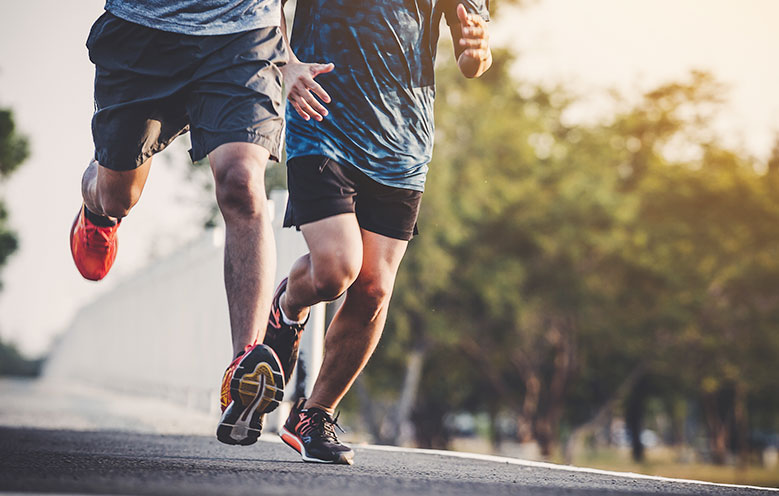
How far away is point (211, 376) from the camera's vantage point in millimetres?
7965

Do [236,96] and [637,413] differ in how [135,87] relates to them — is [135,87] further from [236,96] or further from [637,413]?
[637,413]

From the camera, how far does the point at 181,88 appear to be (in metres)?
3.42

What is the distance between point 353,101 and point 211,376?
459cm

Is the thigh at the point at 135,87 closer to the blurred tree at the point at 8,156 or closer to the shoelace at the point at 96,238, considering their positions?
the shoelace at the point at 96,238

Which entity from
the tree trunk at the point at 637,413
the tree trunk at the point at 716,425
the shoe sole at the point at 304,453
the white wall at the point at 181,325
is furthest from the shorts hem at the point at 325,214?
the tree trunk at the point at 716,425

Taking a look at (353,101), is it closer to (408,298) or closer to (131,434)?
(131,434)

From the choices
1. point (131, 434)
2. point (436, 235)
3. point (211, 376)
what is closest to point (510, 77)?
point (436, 235)

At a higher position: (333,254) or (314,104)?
(314,104)

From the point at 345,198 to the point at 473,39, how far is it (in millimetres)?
820

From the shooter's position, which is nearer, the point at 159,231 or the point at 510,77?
the point at 159,231

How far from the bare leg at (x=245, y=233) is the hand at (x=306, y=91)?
1.13ft

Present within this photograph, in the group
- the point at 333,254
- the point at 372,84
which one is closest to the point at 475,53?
the point at 372,84

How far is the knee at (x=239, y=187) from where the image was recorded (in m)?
3.22

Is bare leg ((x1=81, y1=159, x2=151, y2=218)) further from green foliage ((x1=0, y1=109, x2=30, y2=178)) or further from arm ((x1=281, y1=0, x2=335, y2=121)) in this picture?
green foliage ((x1=0, y1=109, x2=30, y2=178))
